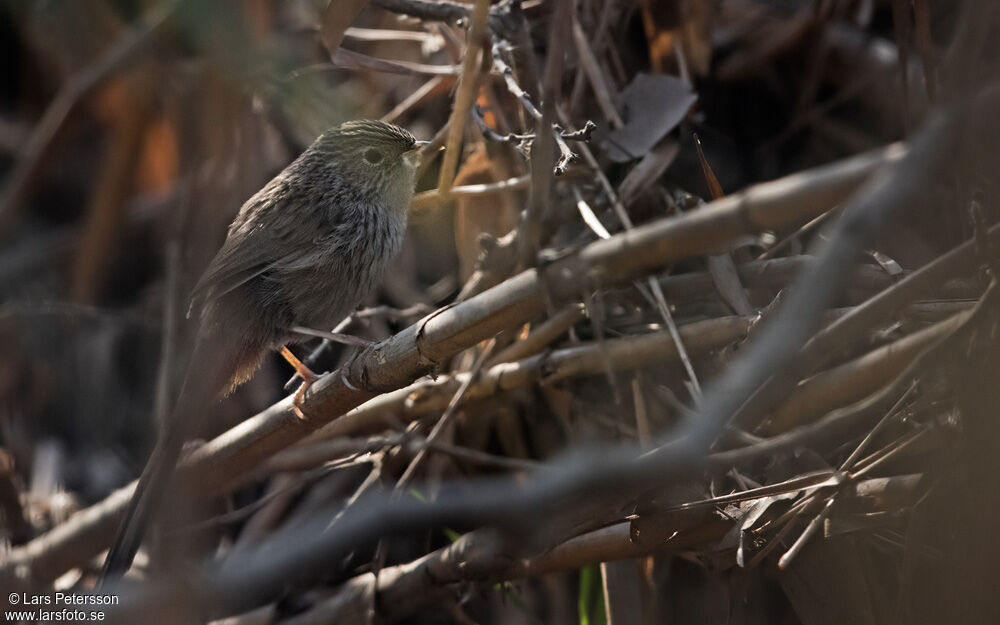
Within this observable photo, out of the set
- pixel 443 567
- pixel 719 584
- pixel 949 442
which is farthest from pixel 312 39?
pixel 949 442

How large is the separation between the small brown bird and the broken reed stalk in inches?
9.7

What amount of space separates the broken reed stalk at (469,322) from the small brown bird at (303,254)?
0.81 ft

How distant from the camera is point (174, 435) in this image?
3023 mm

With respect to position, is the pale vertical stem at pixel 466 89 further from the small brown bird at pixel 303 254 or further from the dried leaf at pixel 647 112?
the dried leaf at pixel 647 112

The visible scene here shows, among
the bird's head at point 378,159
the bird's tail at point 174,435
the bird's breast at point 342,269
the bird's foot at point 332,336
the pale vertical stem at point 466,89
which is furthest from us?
the bird's head at point 378,159

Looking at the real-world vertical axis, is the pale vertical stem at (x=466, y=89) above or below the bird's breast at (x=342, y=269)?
above

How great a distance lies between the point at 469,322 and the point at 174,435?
4.30 ft

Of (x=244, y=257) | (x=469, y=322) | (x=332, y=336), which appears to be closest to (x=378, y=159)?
(x=244, y=257)

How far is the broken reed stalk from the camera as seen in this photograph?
1.64 m

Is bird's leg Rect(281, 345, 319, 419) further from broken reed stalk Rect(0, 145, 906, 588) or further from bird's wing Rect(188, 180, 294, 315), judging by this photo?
bird's wing Rect(188, 180, 294, 315)

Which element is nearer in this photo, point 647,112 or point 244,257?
point 244,257

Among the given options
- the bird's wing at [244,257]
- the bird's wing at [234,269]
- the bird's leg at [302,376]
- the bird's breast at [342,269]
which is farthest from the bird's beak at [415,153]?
the bird's leg at [302,376]

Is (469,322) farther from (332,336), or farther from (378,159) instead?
(378,159)

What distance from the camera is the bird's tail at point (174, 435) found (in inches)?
116
